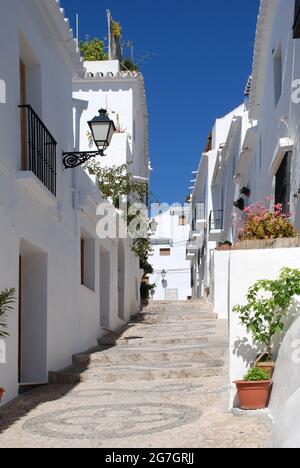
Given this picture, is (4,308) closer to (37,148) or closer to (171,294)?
(37,148)

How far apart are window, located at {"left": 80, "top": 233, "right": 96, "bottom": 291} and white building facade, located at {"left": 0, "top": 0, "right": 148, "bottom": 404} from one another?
55 centimetres

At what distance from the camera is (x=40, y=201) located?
9750mm

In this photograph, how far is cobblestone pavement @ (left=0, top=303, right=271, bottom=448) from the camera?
251 inches

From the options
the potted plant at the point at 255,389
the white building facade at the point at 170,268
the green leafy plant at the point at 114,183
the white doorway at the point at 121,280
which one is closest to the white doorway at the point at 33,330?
the potted plant at the point at 255,389

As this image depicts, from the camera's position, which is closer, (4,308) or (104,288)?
(4,308)

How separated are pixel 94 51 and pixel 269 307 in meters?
20.6

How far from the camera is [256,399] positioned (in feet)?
22.9

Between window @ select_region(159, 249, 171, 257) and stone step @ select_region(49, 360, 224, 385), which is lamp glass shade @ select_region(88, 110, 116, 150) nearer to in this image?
stone step @ select_region(49, 360, 224, 385)

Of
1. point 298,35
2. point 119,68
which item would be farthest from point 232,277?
point 119,68

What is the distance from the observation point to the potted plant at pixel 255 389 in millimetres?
6934

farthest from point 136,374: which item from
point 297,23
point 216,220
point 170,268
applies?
point 170,268

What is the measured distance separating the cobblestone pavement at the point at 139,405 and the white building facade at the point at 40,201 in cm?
52

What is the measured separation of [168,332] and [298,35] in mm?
7808
